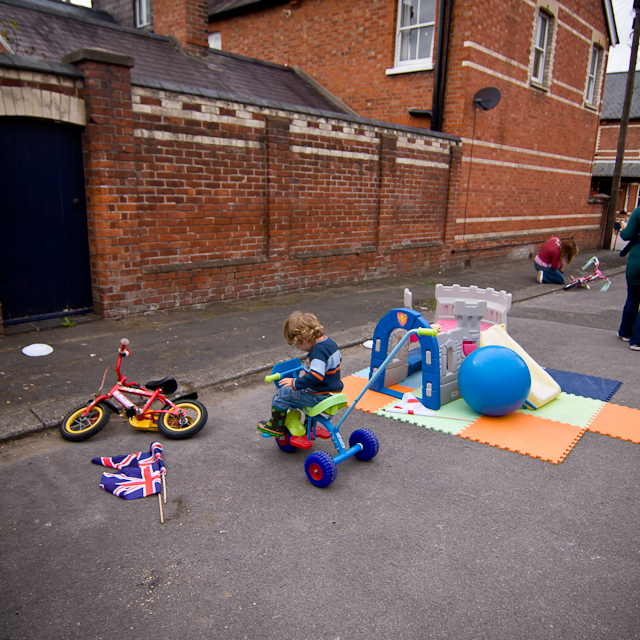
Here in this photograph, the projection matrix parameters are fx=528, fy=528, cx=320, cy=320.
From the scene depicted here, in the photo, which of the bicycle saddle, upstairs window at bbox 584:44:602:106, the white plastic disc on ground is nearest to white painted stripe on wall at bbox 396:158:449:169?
the white plastic disc on ground

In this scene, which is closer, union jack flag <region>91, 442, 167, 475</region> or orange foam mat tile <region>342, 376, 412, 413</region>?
union jack flag <region>91, 442, 167, 475</region>

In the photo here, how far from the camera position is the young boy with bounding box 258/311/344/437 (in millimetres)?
3752

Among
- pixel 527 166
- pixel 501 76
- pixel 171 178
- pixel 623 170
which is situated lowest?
pixel 171 178

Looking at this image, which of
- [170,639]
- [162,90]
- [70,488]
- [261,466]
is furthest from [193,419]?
[162,90]

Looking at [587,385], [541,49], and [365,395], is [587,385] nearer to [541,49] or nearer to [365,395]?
[365,395]

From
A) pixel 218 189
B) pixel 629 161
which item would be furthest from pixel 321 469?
pixel 629 161

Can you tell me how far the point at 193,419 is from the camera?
14.6 feet

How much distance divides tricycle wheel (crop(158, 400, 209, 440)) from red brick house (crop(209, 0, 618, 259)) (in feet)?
35.9

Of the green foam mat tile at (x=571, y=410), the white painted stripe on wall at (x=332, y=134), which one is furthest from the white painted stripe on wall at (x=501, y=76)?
the green foam mat tile at (x=571, y=410)

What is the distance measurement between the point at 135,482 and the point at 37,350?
3.32m

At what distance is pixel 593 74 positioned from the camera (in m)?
20.1

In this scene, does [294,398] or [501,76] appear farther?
[501,76]

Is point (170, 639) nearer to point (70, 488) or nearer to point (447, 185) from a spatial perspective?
point (70, 488)

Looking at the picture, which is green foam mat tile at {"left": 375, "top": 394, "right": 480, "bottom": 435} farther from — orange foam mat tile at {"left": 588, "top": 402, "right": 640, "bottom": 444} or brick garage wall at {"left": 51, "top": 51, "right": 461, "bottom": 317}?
brick garage wall at {"left": 51, "top": 51, "right": 461, "bottom": 317}
